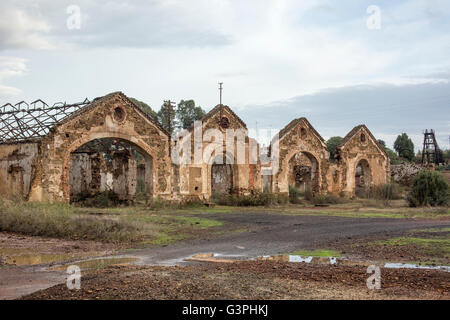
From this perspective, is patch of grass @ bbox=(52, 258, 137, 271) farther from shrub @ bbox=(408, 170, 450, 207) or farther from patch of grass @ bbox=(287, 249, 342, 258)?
shrub @ bbox=(408, 170, 450, 207)

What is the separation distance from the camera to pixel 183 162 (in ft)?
85.9

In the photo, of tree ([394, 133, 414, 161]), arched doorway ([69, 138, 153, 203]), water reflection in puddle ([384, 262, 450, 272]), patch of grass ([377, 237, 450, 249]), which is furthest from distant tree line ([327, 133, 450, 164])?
water reflection in puddle ([384, 262, 450, 272])

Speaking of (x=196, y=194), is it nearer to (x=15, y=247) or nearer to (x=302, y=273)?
(x=15, y=247)

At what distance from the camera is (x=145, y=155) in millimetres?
25125

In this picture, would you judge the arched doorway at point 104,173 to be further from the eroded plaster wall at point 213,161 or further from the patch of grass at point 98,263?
the patch of grass at point 98,263

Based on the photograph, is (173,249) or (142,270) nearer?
(142,270)

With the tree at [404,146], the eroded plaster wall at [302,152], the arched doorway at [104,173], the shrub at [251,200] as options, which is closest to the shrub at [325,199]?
the eroded plaster wall at [302,152]

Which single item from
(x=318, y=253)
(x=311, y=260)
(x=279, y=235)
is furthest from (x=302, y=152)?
(x=311, y=260)

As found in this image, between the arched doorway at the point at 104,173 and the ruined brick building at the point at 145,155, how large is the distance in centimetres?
5

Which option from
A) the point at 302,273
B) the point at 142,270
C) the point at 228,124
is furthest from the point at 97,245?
the point at 228,124

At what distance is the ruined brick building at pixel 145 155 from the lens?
2100cm

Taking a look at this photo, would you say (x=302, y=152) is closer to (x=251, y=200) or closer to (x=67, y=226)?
(x=251, y=200)

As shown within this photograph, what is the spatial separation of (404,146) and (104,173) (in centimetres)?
4361
